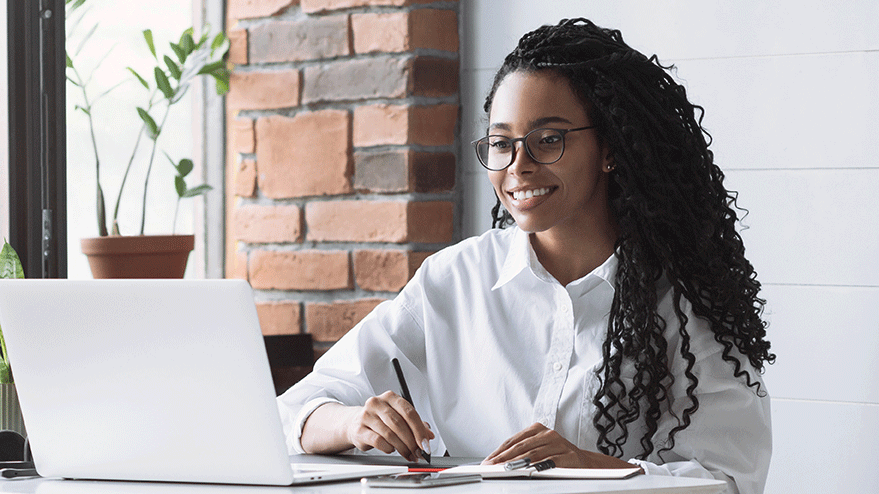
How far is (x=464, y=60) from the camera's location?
202cm

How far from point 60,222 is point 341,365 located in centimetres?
73

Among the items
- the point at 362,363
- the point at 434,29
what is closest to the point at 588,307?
the point at 362,363

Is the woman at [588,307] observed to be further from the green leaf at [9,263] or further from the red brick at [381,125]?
the green leaf at [9,263]

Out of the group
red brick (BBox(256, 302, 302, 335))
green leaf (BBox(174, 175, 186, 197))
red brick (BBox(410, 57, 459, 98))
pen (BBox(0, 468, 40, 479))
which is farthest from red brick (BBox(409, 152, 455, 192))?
pen (BBox(0, 468, 40, 479))

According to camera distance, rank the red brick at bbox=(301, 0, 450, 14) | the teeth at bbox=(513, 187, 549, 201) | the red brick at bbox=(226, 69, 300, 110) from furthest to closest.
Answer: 1. the red brick at bbox=(226, 69, 300, 110)
2. the red brick at bbox=(301, 0, 450, 14)
3. the teeth at bbox=(513, 187, 549, 201)

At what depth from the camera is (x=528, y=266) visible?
1384mm

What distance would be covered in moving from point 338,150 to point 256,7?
347mm

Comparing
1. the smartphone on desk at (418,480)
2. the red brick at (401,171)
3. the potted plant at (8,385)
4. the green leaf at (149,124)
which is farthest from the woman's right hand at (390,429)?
the green leaf at (149,124)

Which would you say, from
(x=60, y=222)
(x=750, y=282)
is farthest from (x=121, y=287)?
(x=60, y=222)

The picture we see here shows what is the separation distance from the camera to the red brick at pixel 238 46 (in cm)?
205

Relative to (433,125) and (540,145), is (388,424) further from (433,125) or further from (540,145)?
(433,125)

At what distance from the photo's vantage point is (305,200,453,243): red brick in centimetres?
189

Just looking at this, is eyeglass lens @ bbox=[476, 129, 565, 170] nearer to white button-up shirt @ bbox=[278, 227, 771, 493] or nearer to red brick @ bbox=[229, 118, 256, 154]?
white button-up shirt @ bbox=[278, 227, 771, 493]

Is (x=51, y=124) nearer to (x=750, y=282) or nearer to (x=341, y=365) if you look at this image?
(x=341, y=365)
